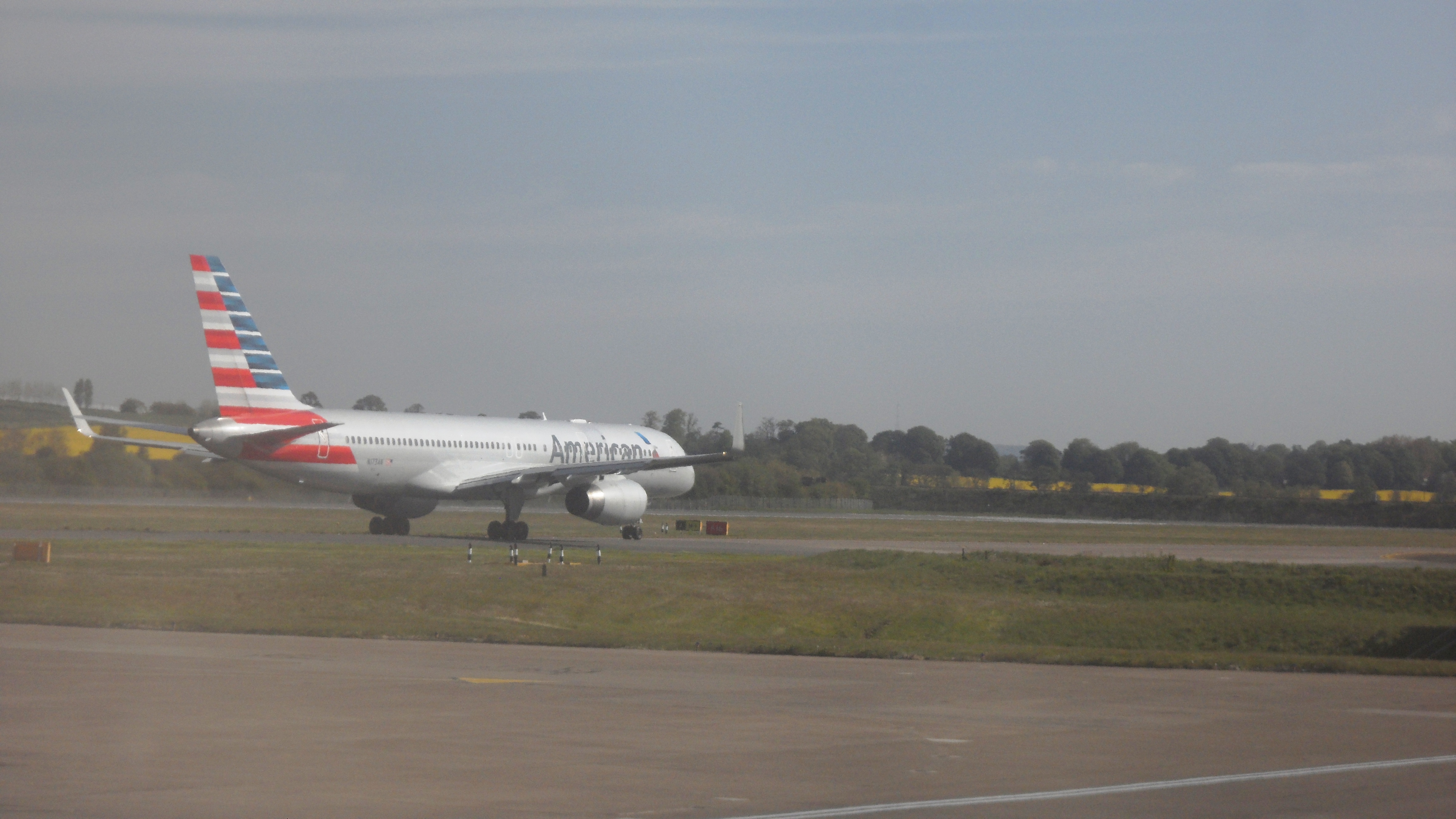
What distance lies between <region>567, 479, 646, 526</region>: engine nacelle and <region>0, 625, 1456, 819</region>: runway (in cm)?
3233

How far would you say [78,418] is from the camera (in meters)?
39.7

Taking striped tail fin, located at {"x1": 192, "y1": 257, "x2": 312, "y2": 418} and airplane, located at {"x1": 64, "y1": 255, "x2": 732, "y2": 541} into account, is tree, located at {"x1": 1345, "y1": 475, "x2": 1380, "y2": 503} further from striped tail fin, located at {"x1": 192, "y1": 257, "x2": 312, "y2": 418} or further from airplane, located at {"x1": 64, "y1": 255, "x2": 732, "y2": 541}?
striped tail fin, located at {"x1": 192, "y1": 257, "x2": 312, "y2": 418}

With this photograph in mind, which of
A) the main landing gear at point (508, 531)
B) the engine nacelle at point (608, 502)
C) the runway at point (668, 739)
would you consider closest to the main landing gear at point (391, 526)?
the main landing gear at point (508, 531)

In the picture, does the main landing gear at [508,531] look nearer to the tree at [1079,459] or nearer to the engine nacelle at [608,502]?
the engine nacelle at [608,502]

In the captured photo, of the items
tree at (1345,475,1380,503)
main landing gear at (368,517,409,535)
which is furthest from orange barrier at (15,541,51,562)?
tree at (1345,475,1380,503)

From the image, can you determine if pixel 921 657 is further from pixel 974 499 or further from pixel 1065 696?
pixel 974 499

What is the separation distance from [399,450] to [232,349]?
705 cm

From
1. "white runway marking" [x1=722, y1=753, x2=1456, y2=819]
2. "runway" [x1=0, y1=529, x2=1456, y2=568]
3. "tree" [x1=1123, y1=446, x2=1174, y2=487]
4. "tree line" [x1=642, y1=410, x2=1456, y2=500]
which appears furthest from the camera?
"tree" [x1=1123, y1=446, x2=1174, y2=487]

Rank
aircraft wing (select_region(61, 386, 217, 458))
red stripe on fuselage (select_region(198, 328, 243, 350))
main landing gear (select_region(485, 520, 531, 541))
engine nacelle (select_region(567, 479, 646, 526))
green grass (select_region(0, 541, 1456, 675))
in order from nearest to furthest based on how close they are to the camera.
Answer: green grass (select_region(0, 541, 1456, 675)) < aircraft wing (select_region(61, 386, 217, 458)) < red stripe on fuselage (select_region(198, 328, 243, 350)) < main landing gear (select_region(485, 520, 531, 541)) < engine nacelle (select_region(567, 479, 646, 526))

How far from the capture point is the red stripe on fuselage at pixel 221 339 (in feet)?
152

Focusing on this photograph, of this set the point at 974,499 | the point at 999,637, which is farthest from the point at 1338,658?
the point at 974,499

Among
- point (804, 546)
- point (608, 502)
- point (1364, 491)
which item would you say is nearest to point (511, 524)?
point (608, 502)

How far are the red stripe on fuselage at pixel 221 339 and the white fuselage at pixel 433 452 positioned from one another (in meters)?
3.49

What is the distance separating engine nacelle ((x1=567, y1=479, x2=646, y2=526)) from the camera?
53.5 meters
